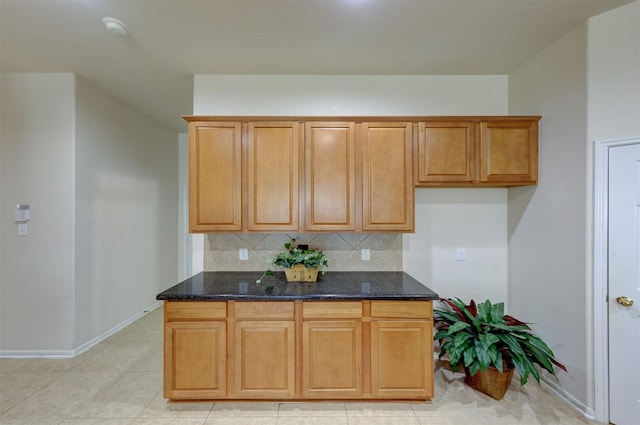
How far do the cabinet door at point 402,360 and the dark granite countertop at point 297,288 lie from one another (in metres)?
0.23

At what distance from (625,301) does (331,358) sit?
2.07 m

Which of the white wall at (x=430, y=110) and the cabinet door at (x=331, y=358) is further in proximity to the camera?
the white wall at (x=430, y=110)

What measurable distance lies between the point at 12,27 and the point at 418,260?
3882 mm

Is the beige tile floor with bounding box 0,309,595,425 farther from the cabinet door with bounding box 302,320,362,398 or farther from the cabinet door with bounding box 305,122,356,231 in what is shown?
the cabinet door with bounding box 305,122,356,231

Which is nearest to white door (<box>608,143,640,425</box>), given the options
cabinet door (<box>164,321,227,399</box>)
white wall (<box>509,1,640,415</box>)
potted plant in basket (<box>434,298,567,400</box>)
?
white wall (<box>509,1,640,415</box>)

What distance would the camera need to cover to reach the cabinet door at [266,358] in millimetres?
2207

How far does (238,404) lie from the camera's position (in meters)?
2.25

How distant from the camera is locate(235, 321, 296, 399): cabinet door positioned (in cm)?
221

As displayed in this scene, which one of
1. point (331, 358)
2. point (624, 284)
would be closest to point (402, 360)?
point (331, 358)

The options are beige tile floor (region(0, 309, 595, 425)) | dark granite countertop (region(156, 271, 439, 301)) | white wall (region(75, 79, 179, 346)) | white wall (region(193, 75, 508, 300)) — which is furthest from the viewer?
white wall (region(75, 79, 179, 346))

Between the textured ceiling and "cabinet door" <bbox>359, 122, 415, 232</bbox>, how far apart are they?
26.7 inches

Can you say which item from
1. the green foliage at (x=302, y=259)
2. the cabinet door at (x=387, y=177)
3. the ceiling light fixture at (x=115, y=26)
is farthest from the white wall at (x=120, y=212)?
the cabinet door at (x=387, y=177)

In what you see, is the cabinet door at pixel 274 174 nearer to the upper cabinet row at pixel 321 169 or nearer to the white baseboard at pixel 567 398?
the upper cabinet row at pixel 321 169

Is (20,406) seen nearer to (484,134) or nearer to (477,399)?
(477,399)
